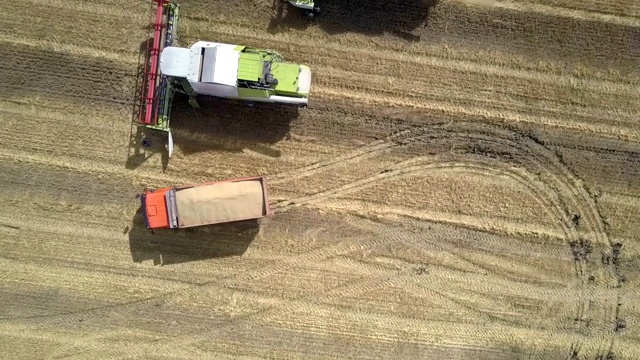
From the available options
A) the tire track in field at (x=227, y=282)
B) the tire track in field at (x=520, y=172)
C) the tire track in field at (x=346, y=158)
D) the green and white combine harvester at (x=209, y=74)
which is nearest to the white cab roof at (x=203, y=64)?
the green and white combine harvester at (x=209, y=74)

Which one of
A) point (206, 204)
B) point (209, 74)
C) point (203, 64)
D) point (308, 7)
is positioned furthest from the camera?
point (308, 7)

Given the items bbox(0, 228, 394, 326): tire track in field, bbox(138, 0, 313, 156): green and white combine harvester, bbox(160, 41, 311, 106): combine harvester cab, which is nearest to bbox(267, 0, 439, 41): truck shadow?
bbox(138, 0, 313, 156): green and white combine harvester

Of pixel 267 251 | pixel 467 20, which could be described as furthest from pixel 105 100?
pixel 467 20

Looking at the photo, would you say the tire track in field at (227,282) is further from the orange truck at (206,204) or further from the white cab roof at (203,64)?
the white cab roof at (203,64)

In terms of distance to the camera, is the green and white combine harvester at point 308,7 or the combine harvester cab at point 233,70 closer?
the combine harvester cab at point 233,70

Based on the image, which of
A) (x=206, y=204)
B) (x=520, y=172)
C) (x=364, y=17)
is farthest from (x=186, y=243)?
(x=520, y=172)

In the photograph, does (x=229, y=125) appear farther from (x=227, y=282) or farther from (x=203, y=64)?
(x=227, y=282)

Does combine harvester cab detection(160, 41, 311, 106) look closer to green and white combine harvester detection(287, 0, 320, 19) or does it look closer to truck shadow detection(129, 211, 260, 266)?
green and white combine harvester detection(287, 0, 320, 19)
